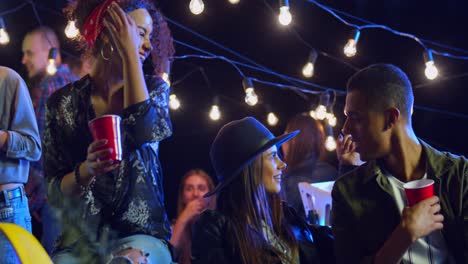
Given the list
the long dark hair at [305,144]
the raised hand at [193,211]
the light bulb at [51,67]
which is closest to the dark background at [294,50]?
the light bulb at [51,67]

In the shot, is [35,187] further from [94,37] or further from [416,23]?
[416,23]

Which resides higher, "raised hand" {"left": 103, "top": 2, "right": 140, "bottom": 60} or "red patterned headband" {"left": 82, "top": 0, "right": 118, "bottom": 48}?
"red patterned headband" {"left": 82, "top": 0, "right": 118, "bottom": 48}

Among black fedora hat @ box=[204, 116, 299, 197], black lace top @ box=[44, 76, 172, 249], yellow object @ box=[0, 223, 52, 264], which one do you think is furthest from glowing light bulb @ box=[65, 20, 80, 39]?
yellow object @ box=[0, 223, 52, 264]

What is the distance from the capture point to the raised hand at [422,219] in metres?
2.47

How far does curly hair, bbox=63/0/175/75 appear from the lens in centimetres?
264

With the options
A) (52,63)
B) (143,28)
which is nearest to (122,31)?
(143,28)

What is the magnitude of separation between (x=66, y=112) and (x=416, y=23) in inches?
240

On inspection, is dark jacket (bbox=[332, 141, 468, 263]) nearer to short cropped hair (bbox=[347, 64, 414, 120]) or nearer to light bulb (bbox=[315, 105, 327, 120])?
short cropped hair (bbox=[347, 64, 414, 120])

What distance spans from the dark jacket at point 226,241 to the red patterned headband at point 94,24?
42.2 inches

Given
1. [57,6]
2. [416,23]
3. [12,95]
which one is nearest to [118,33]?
[12,95]

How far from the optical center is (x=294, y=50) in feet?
28.1

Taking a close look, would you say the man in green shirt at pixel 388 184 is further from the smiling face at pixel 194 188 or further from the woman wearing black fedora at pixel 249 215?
the smiling face at pixel 194 188

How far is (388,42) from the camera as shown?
809 centimetres

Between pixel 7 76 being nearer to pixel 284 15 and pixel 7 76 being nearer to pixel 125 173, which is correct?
pixel 125 173
